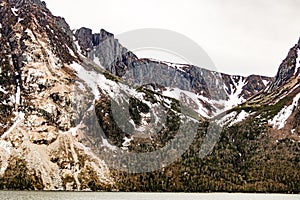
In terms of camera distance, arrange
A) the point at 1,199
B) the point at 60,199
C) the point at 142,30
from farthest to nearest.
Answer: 1. the point at 142,30
2. the point at 60,199
3. the point at 1,199

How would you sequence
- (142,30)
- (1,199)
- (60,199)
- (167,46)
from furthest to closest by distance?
1. (167,46)
2. (142,30)
3. (60,199)
4. (1,199)

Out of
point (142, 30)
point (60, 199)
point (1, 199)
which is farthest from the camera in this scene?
point (142, 30)

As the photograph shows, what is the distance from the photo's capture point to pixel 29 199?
6004 inches

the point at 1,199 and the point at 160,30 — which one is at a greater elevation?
the point at 160,30

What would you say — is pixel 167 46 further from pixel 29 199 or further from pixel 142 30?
pixel 29 199

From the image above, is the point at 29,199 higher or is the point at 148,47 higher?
the point at 148,47

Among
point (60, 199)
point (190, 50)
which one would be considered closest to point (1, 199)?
point (60, 199)

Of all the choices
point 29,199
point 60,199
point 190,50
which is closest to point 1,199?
point 29,199

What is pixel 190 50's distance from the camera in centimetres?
19575

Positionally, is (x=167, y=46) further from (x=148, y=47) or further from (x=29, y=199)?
(x=29, y=199)

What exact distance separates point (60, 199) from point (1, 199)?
21.4 m

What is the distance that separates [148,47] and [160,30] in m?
16.9

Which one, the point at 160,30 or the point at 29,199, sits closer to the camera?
the point at 29,199

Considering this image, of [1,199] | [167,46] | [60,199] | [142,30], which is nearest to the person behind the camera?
[1,199]
